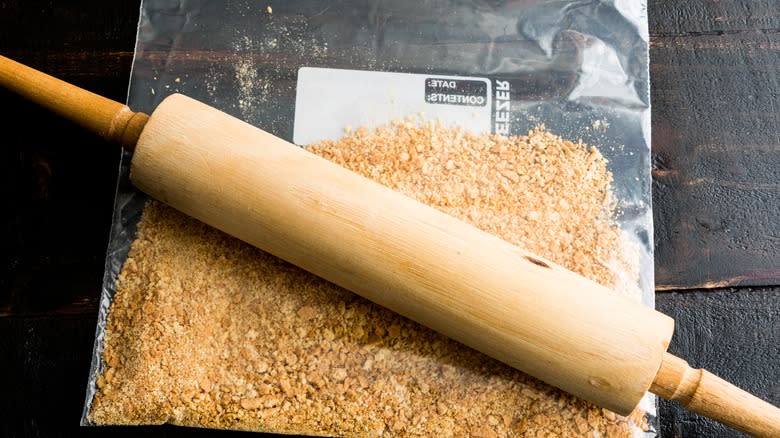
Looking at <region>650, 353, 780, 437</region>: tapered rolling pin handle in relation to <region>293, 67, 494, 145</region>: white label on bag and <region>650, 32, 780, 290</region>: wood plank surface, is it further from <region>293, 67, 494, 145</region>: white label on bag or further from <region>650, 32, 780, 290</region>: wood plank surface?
<region>293, 67, 494, 145</region>: white label on bag

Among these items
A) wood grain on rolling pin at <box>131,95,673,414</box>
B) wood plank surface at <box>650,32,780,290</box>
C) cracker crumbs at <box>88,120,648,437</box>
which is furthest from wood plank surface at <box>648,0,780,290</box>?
wood grain on rolling pin at <box>131,95,673,414</box>

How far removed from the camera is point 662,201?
1.09 meters

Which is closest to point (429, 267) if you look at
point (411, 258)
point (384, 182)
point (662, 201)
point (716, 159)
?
point (411, 258)

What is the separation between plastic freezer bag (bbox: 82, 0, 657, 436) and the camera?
944 millimetres

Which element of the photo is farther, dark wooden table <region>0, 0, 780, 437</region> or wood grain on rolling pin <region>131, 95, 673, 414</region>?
dark wooden table <region>0, 0, 780, 437</region>

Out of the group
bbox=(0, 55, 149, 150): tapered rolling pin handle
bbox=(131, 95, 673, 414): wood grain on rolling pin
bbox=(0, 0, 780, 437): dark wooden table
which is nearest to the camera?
bbox=(131, 95, 673, 414): wood grain on rolling pin

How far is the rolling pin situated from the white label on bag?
0.59ft

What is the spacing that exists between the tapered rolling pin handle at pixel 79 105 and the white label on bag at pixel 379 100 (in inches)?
10.6

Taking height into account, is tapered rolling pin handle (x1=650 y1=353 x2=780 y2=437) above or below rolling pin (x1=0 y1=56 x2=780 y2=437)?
below

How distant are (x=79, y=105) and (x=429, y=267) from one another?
60 cm

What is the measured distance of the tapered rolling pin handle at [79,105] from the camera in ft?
3.06

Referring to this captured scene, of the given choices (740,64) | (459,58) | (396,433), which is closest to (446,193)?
(459,58)

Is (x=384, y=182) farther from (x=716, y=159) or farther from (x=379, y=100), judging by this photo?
(x=716, y=159)

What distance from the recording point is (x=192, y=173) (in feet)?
2.89
